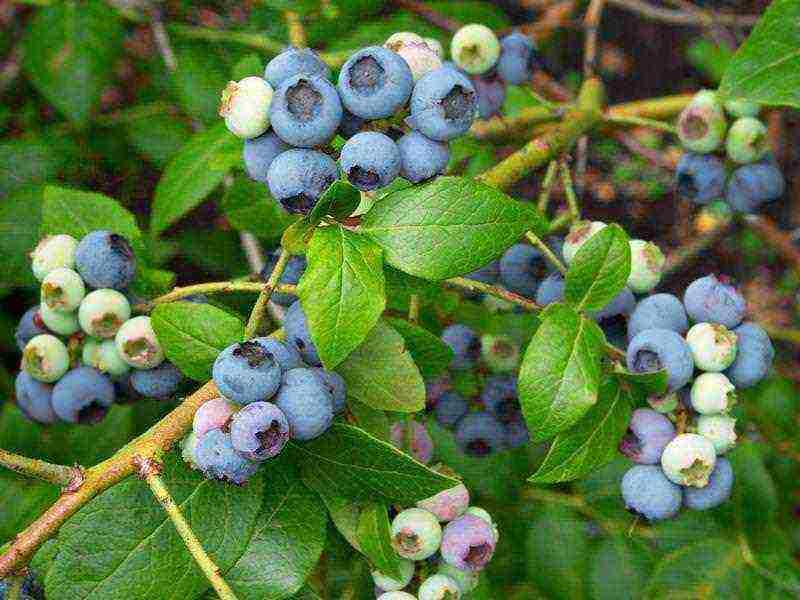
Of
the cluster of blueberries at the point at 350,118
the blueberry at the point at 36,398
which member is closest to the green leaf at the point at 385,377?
the cluster of blueberries at the point at 350,118

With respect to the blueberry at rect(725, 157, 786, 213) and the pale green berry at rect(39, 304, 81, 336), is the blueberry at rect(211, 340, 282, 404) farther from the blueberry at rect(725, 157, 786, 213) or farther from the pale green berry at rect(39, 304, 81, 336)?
the blueberry at rect(725, 157, 786, 213)

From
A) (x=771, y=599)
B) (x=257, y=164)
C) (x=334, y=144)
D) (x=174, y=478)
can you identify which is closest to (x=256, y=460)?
(x=174, y=478)

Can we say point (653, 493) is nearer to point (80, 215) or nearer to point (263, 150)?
point (263, 150)

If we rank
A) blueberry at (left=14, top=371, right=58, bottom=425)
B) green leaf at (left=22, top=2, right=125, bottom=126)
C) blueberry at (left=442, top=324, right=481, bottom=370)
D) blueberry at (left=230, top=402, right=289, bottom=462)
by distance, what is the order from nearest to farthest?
blueberry at (left=230, top=402, right=289, bottom=462)
blueberry at (left=14, top=371, right=58, bottom=425)
blueberry at (left=442, top=324, right=481, bottom=370)
green leaf at (left=22, top=2, right=125, bottom=126)

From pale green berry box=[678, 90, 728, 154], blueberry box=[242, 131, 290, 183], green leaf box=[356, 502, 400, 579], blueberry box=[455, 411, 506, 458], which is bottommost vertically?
blueberry box=[455, 411, 506, 458]

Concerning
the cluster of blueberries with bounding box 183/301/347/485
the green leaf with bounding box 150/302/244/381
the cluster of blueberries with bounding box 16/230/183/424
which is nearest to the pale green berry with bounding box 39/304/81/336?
the cluster of blueberries with bounding box 16/230/183/424

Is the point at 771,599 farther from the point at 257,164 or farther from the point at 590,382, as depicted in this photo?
the point at 257,164

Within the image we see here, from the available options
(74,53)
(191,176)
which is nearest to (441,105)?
(191,176)
